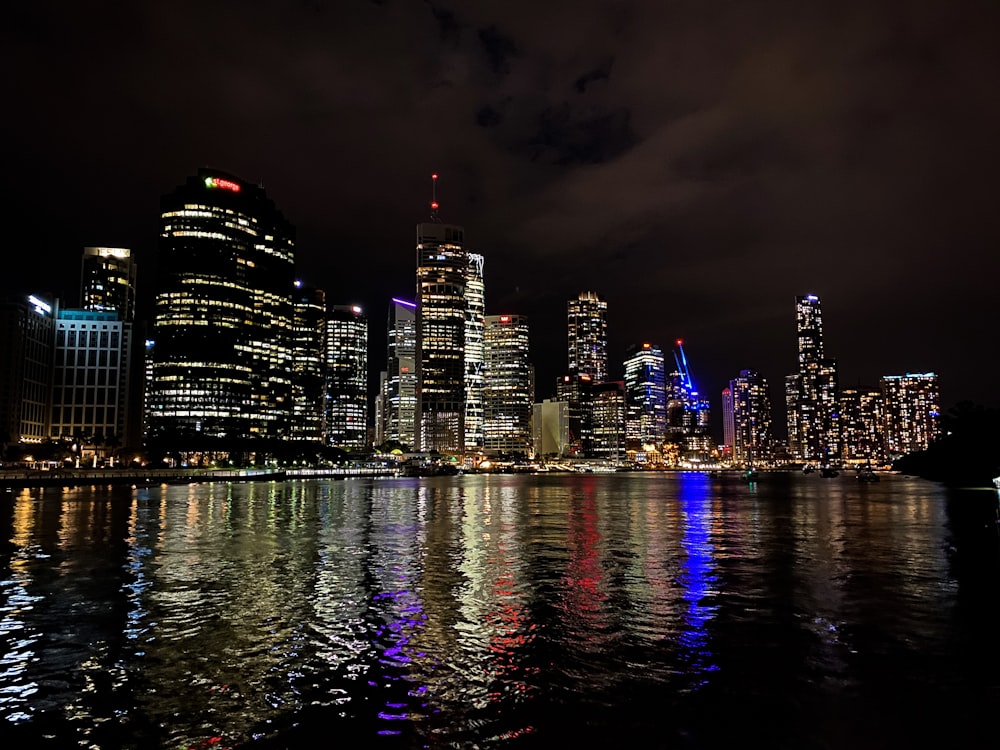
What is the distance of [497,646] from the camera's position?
60.6 ft

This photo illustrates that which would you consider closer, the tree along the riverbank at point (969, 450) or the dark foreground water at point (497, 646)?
the dark foreground water at point (497, 646)

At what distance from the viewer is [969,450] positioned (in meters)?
147

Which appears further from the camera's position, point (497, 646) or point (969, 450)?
point (969, 450)

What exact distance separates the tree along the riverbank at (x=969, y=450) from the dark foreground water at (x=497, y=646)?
125 metres

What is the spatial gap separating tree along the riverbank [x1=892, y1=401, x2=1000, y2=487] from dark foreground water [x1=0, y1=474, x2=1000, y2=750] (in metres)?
125

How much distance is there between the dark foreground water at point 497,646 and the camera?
42.9 ft

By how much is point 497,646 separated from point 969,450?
162138 millimetres

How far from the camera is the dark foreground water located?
13.1m

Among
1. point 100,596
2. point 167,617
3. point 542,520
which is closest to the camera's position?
point 167,617

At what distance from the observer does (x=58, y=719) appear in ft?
44.1

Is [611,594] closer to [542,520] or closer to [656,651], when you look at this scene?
[656,651]

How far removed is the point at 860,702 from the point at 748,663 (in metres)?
3.03

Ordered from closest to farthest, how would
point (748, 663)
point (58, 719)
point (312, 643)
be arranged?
point (58, 719) < point (748, 663) < point (312, 643)

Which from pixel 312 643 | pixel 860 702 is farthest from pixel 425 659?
pixel 860 702
